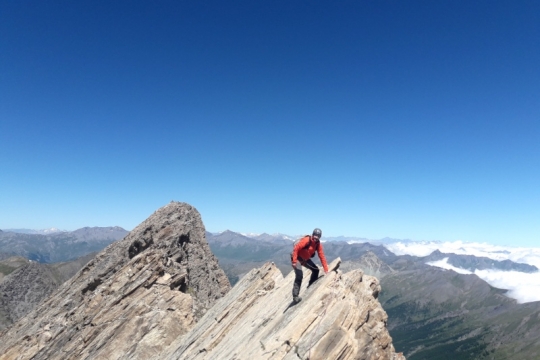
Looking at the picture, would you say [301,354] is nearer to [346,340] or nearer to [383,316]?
[346,340]

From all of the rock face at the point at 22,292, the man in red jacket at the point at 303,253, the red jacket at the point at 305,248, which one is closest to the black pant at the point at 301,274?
the man in red jacket at the point at 303,253

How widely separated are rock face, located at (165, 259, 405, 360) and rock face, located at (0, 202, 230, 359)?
29.6ft

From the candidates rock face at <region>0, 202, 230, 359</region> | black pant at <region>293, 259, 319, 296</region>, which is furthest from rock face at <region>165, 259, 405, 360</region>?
rock face at <region>0, 202, 230, 359</region>

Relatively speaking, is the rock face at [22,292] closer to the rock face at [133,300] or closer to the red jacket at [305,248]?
the rock face at [133,300]

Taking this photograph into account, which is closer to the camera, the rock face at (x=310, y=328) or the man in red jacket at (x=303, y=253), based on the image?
the rock face at (x=310, y=328)

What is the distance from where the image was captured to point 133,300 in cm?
4788

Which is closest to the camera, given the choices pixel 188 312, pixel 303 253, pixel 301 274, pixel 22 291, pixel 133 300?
pixel 301 274

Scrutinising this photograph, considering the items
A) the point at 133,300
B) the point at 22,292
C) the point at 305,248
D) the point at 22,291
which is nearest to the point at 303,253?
the point at 305,248

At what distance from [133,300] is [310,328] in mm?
34806

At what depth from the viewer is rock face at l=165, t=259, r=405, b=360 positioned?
20.6 m

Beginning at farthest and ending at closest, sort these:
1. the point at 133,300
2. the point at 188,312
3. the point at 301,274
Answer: the point at 133,300 < the point at 188,312 < the point at 301,274

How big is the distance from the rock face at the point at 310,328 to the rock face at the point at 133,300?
9.03 meters

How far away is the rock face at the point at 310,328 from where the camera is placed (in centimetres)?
2058

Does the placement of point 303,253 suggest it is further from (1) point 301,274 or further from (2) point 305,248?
(1) point 301,274
